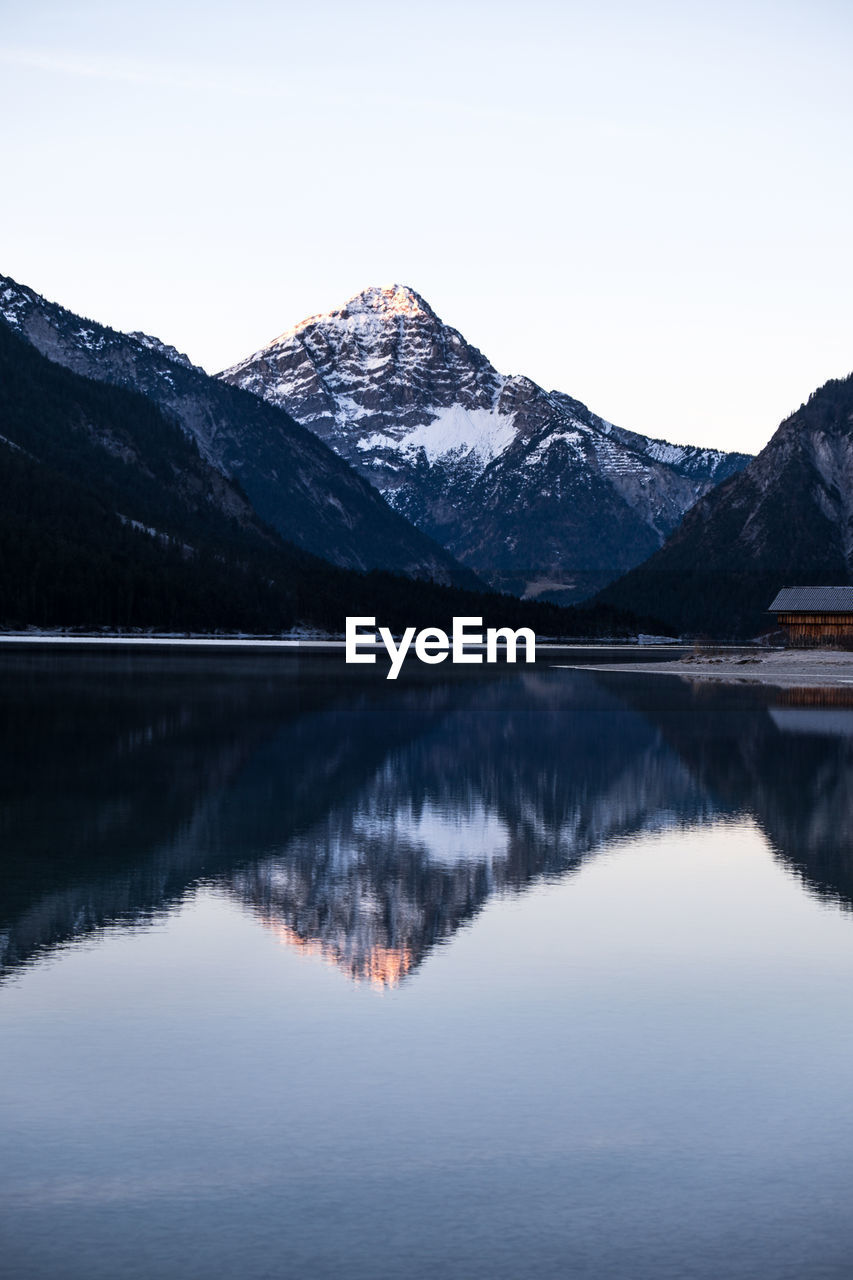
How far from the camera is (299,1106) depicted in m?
12.9

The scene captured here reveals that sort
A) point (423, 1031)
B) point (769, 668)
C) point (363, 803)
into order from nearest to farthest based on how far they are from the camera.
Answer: point (423, 1031) < point (363, 803) < point (769, 668)

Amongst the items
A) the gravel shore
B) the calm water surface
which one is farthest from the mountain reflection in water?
the gravel shore

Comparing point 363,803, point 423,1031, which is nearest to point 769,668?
point 363,803

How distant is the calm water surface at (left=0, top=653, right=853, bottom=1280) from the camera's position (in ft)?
34.1

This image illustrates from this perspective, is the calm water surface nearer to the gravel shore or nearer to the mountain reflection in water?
the mountain reflection in water

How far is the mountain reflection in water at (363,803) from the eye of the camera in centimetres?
2181

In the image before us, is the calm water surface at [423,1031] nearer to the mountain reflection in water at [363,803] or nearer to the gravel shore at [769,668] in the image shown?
the mountain reflection in water at [363,803]

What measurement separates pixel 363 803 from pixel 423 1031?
18.8 meters

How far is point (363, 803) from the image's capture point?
34.1 metres

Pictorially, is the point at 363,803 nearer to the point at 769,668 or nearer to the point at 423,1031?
the point at 423,1031

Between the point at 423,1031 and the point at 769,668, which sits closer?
the point at 423,1031

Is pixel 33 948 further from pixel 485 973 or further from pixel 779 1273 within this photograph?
pixel 779 1273

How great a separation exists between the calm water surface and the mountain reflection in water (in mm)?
143

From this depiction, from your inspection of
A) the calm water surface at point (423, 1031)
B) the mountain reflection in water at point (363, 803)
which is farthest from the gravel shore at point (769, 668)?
the calm water surface at point (423, 1031)
